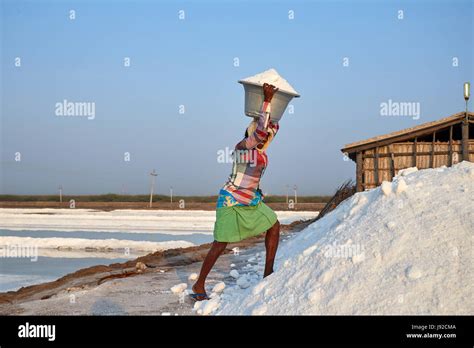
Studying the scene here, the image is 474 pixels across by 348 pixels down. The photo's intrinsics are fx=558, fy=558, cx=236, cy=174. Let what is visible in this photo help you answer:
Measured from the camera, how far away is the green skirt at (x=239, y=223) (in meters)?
4.29

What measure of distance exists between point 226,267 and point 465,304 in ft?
12.9

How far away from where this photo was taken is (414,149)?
41.4ft

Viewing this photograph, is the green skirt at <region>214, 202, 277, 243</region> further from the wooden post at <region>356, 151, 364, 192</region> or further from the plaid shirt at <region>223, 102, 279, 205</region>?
the wooden post at <region>356, 151, 364, 192</region>

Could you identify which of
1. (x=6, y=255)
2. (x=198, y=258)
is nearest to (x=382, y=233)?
(x=198, y=258)

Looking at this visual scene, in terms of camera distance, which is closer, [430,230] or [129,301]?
[430,230]

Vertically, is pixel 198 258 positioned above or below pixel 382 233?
below

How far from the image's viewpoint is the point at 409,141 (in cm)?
1279

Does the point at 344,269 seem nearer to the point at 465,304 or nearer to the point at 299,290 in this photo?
the point at 299,290

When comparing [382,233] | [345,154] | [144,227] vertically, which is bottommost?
[144,227]

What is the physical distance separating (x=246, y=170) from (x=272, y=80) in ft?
2.32

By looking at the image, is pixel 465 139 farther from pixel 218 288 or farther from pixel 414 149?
pixel 218 288
